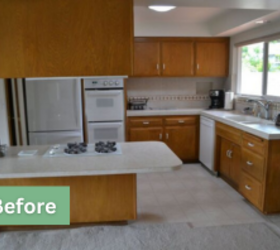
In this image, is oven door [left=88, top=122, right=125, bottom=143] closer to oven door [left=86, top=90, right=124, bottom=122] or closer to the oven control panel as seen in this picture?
oven door [left=86, top=90, right=124, bottom=122]

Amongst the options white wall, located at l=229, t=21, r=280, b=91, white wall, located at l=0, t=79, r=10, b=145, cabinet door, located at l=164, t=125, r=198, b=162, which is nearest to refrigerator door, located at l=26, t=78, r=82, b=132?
white wall, located at l=0, t=79, r=10, b=145

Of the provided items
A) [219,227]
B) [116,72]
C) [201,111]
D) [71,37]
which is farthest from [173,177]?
[71,37]

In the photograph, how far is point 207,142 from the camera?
4363 millimetres

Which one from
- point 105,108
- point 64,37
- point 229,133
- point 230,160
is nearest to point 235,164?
point 230,160

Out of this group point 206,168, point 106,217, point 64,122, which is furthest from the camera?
point 206,168

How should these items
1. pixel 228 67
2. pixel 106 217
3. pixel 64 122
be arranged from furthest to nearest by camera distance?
1. pixel 228 67
2. pixel 64 122
3. pixel 106 217

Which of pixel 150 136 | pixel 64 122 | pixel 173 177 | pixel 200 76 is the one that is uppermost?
pixel 200 76

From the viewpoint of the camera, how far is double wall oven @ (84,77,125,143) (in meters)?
4.21

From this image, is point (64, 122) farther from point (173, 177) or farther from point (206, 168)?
point (206, 168)

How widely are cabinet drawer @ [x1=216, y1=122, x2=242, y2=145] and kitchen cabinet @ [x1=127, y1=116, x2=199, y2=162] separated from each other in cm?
74

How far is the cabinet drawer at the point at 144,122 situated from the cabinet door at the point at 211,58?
1065 mm

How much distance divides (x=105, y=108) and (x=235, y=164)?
6.60 ft

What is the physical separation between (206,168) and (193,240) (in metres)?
2.19

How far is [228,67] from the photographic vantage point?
4.86 metres
